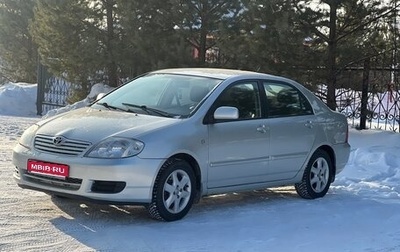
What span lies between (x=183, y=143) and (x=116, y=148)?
2.33 feet

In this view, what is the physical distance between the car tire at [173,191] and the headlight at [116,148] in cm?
37

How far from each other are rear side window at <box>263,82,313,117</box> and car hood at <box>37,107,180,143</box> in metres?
1.63

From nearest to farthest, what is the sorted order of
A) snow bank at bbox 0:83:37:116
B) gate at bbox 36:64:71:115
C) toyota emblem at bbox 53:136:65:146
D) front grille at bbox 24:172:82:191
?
1. front grille at bbox 24:172:82:191
2. toyota emblem at bbox 53:136:65:146
3. gate at bbox 36:64:71:115
4. snow bank at bbox 0:83:37:116

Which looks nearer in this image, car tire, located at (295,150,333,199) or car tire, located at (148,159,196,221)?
car tire, located at (148,159,196,221)

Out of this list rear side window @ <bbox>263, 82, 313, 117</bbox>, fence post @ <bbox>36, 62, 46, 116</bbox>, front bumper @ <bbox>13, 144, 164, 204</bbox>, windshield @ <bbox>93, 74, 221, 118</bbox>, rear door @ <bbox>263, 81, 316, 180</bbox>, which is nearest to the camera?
front bumper @ <bbox>13, 144, 164, 204</bbox>

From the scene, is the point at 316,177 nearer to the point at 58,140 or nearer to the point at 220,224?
the point at 220,224

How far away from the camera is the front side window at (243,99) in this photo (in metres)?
7.49

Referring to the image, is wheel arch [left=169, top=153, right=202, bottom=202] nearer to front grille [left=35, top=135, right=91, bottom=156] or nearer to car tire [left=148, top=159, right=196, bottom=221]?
car tire [left=148, top=159, right=196, bottom=221]

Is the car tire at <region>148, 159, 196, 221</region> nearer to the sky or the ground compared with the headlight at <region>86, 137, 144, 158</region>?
nearer to the ground

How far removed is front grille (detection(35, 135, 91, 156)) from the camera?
6.38 metres

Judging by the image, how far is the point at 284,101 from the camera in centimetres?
833

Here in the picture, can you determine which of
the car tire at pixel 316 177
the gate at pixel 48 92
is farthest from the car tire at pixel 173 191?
the gate at pixel 48 92

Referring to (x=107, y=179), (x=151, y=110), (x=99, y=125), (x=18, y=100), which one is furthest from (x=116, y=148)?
(x=18, y=100)

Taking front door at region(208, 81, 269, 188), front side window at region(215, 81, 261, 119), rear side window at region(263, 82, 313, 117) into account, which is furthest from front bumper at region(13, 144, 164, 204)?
rear side window at region(263, 82, 313, 117)
